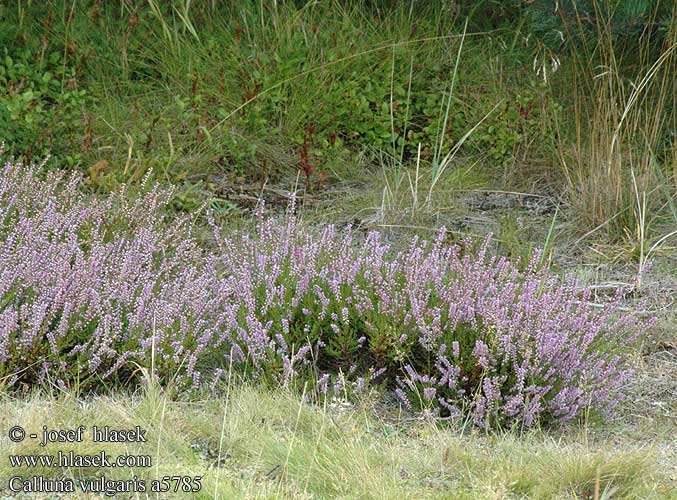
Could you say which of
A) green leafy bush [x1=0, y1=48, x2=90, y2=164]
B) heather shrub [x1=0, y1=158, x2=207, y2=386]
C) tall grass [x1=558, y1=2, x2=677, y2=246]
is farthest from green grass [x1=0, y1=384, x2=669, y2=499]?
green leafy bush [x1=0, y1=48, x2=90, y2=164]

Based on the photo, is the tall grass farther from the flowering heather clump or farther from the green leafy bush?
the green leafy bush

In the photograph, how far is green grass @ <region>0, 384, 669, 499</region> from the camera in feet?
9.03

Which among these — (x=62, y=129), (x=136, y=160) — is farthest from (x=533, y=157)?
(x=62, y=129)

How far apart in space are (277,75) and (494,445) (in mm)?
3426

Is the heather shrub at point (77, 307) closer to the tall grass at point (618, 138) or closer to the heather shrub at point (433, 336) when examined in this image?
the heather shrub at point (433, 336)

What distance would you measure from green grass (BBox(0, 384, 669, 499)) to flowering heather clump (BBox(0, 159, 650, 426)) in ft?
0.52

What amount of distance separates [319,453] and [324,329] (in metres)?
0.84

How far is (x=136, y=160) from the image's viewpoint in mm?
5277

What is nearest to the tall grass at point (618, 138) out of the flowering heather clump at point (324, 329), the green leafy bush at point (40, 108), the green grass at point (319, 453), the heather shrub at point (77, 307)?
the flowering heather clump at point (324, 329)

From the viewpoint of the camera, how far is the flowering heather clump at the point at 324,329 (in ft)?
11.0

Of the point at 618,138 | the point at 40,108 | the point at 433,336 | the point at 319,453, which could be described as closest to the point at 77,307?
the point at 319,453

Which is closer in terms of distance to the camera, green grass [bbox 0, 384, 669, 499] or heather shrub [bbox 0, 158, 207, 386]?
green grass [bbox 0, 384, 669, 499]

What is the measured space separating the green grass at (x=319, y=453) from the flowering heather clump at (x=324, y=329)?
157mm

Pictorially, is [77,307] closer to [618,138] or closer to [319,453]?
[319,453]
